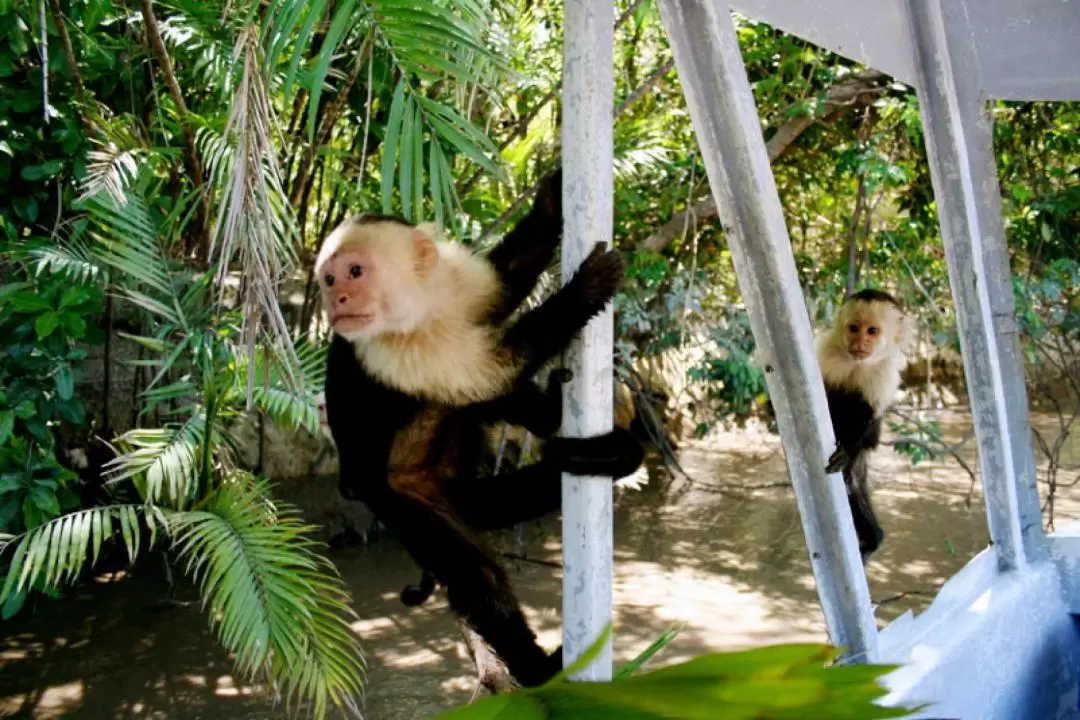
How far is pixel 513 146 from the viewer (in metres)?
4.59

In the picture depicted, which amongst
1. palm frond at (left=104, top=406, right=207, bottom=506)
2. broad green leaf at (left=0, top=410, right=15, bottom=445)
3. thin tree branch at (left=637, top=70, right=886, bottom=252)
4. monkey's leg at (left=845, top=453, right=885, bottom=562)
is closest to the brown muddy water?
monkey's leg at (left=845, top=453, right=885, bottom=562)

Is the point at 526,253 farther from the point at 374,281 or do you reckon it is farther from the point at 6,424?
the point at 6,424

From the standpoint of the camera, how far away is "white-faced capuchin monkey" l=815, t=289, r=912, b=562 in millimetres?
3518

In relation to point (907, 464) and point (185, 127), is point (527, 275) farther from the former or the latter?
point (907, 464)

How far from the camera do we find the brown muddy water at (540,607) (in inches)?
159

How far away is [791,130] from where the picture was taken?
501 cm

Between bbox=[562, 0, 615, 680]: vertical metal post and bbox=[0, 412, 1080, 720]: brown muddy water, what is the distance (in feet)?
7.21

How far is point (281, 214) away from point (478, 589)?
125 cm

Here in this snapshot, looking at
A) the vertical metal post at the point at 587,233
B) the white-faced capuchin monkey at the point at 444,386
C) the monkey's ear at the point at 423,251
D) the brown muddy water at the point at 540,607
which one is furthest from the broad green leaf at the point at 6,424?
the vertical metal post at the point at 587,233

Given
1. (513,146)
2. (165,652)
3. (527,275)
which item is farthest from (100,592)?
(527,275)

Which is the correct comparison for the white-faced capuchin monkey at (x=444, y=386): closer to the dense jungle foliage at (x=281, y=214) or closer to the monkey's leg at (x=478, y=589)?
the monkey's leg at (x=478, y=589)

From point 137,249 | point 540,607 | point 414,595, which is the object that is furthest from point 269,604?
point 540,607

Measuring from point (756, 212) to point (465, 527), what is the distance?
105cm

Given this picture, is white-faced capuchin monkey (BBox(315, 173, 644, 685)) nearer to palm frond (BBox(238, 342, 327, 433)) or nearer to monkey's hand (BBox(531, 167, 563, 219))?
monkey's hand (BBox(531, 167, 563, 219))
